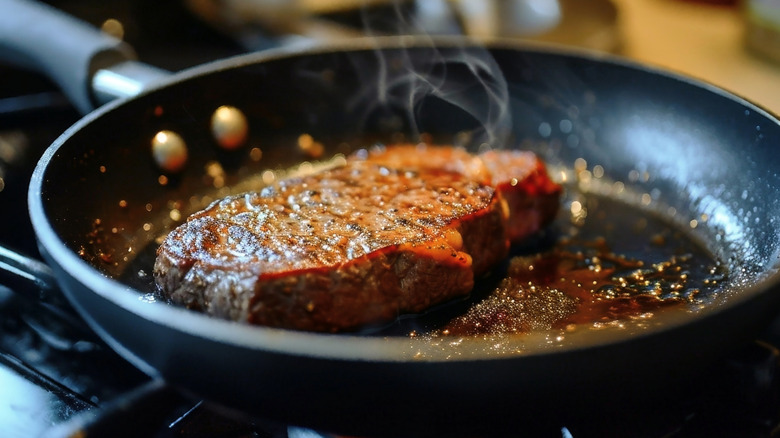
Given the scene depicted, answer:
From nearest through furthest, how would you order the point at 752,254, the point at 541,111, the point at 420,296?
the point at 420,296, the point at 752,254, the point at 541,111

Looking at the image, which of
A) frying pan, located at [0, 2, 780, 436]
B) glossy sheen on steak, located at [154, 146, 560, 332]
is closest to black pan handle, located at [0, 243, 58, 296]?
frying pan, located at [0, 2, 780, 436]

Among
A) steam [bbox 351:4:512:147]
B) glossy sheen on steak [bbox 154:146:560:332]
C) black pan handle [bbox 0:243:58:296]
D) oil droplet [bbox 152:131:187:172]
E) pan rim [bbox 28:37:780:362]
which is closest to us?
pan rim [bbox 28:37:780:362]

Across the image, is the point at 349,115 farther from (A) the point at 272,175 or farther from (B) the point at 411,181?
(B) the point at 411,181

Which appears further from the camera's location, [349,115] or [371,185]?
[349,115]

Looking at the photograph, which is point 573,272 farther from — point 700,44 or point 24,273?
point 700,44

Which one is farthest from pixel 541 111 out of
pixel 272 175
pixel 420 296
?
pixel 420 296

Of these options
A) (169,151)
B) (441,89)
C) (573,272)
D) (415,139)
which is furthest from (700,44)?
(169,151)

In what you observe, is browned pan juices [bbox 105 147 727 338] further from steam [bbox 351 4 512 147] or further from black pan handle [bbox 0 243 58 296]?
steam [bbox 351 4 512 147]
